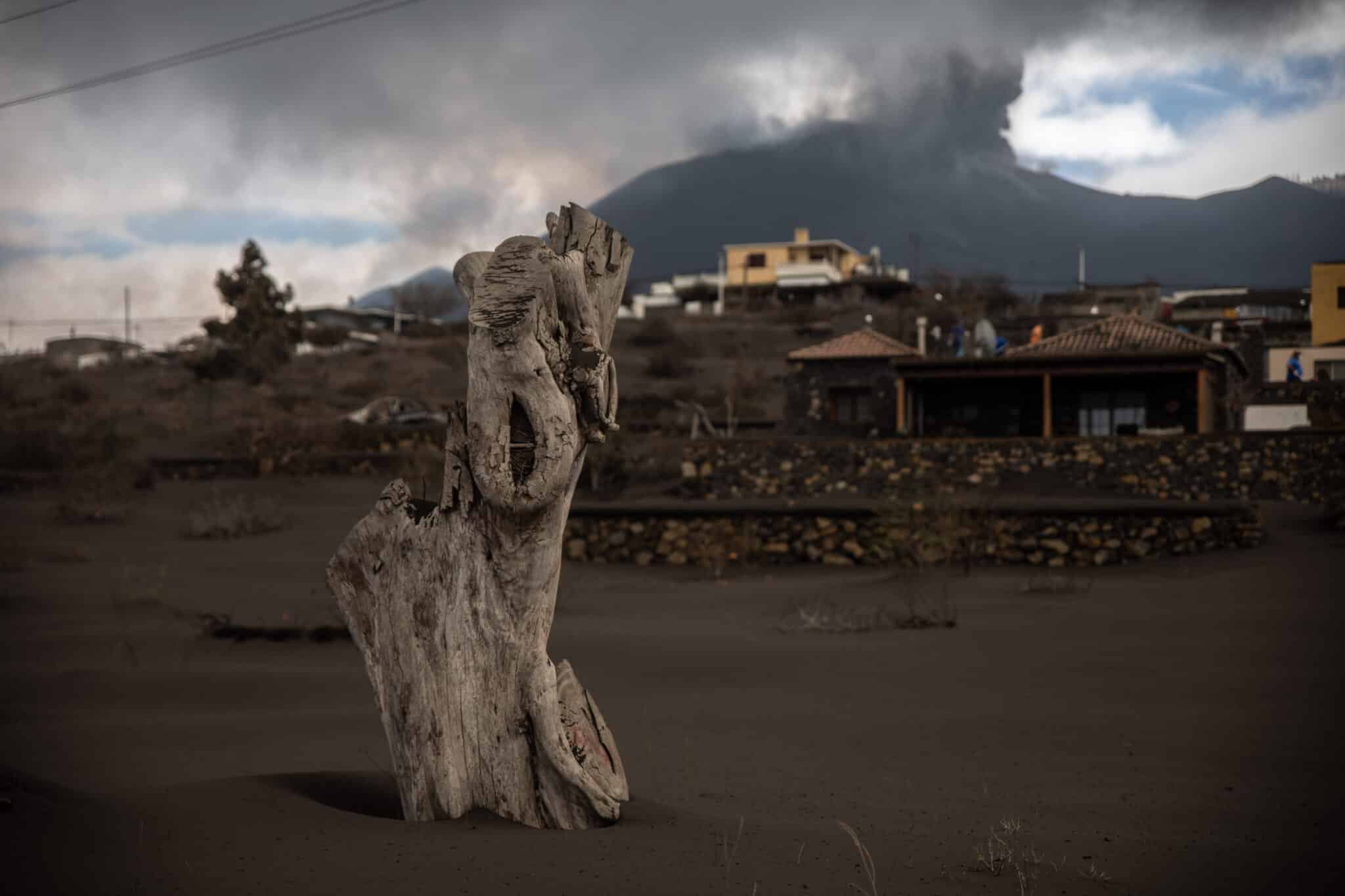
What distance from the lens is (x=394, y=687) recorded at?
4.67 m

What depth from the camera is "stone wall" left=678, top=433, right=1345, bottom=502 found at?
2533cm

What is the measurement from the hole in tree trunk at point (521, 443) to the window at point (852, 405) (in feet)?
96.9

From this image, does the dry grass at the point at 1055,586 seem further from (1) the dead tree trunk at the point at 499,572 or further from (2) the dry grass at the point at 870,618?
(1) the dead tree trunk at the point at 499,572

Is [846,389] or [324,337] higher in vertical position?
[324,337]

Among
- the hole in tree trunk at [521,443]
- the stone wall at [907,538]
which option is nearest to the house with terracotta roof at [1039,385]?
the stone wall at [907,538]

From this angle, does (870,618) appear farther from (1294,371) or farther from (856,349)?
(1294,371)

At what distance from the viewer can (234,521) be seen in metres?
23.4

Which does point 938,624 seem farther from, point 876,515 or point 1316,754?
point 876,515

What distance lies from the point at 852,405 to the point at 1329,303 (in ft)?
62.3

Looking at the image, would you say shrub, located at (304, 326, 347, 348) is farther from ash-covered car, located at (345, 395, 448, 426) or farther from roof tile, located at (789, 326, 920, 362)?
roof tile, located at (789, 326, 920, 362)

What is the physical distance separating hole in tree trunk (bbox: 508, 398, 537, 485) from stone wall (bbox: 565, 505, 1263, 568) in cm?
1418

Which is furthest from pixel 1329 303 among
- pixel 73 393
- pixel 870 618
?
pixel 73 393

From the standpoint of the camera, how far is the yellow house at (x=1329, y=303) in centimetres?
4025

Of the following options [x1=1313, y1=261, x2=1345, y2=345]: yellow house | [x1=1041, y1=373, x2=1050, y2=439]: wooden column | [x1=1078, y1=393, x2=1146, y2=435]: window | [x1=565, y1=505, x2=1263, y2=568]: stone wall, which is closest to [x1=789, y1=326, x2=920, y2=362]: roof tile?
[x1=1041, y1=373, x2=1050, y2=439]: wooden column
